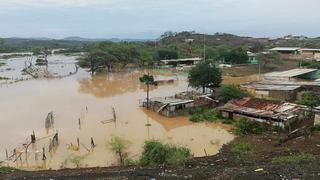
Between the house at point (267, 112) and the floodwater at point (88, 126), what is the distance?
4.92ft

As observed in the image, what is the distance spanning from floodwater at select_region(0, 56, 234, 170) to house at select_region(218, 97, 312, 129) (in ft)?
4.92

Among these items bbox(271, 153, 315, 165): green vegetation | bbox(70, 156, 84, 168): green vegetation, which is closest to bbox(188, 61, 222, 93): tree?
bbox(70, 156, 84, 168): green vegetation

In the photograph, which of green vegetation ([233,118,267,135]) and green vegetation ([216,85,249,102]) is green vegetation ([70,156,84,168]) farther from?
green vegetation ([216,85,249,102])

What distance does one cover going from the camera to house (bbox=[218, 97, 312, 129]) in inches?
976

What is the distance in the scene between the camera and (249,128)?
966 inches

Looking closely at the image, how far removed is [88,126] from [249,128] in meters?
10.4

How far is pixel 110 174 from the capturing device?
13461mm

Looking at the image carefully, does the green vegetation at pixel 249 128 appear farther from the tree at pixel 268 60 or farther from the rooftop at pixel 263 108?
the tree at pixel 268 60

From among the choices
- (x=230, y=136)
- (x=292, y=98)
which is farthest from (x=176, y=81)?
(x=230, y=136)

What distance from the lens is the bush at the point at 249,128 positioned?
24345mm

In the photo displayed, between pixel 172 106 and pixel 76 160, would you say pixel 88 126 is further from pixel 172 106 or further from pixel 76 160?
pixel 76 160

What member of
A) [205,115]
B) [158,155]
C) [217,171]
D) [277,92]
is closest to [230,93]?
[205,115]

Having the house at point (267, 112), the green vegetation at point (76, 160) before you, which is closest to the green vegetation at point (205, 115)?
the house at point (267, 112)

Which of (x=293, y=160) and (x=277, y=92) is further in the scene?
(x=277, y=92)
